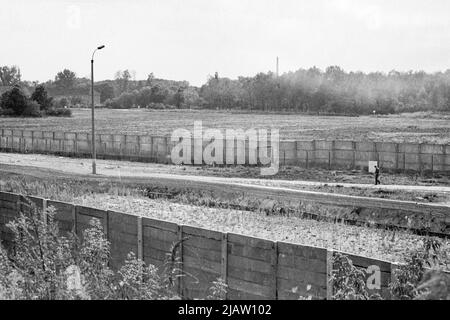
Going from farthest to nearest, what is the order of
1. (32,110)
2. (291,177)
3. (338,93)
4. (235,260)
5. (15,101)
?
1. (338,93)
2. (32,110)
3. (15,101)
4. (291,177)
5. (235,260)

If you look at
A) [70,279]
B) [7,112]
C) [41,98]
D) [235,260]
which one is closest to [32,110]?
[7,112]

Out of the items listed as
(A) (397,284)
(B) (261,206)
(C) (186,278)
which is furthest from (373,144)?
(A) (397,284)

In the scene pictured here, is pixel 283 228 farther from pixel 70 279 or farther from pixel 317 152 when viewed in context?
pixel 317 152

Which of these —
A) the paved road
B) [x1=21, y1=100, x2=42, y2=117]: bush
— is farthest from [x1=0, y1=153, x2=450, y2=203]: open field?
[x1=21, y1=100, x2=42, y2=117]: bush

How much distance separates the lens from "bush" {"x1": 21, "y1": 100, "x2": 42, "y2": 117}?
359 ft

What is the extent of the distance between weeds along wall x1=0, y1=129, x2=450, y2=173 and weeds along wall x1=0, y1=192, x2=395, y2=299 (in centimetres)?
2700

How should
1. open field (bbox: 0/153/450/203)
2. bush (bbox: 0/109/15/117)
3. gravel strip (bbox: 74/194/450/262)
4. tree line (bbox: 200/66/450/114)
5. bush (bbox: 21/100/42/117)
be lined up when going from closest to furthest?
gravel strip (bbox: 74/194/450/262) → open field (bbox: 0/153/450/203) → bush (bbox: 0/109/15/117) → bush (bbox: 21/100/42/117) → tree line (bbox: 200/66/450/114)

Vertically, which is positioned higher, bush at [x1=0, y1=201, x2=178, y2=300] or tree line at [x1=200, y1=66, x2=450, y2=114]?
tree line at [x1=200, y1=66, x2=450, y2=114]

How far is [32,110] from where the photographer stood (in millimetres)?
110938

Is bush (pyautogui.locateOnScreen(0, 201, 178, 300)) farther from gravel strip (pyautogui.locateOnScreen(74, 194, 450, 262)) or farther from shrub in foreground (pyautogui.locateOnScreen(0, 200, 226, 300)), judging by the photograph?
gravel strip (pyautogui.locateOnScreen(74, 194, 450, 262))

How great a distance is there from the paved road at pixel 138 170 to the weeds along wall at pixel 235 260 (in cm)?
1771

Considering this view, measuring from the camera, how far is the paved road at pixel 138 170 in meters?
34.6

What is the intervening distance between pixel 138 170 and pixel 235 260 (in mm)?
29895

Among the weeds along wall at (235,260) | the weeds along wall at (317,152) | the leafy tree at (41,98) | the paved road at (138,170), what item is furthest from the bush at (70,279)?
the leafy tree at (41,98)
